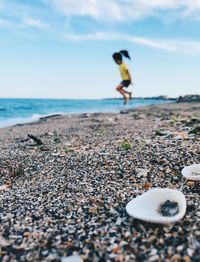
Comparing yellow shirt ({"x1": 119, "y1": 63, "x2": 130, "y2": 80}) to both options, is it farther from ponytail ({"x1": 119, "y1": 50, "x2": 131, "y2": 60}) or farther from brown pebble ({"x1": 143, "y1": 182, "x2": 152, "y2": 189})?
brown pebble ({"x1": 143, "y1": 182, "x2": 152, "y2": 189})

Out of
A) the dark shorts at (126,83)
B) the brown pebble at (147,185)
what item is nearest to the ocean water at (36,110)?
the dark shorts at (126,83)

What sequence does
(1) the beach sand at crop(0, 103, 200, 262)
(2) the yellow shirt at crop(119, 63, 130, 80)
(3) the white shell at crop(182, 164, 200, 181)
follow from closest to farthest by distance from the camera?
(1) the beach sand at crop(0, 103, 200, 262) → (3) the white shell at crop(182, 164, 200, 181) → (2) the yellow shirt at crop(119, 63, 130, 80)

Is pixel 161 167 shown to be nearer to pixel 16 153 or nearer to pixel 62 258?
pixel 62 258

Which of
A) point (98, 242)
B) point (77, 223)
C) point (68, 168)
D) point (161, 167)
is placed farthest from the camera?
point (68, 168)

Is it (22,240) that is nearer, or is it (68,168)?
(22,240)

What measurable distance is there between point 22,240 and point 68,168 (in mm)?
2961

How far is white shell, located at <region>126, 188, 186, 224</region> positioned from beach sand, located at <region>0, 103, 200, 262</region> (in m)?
0.10

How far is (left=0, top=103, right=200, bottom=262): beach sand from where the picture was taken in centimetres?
359

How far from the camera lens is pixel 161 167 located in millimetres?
6316

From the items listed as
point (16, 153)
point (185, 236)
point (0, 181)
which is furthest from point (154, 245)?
point (16, 153)

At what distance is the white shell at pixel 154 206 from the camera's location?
3.86 m

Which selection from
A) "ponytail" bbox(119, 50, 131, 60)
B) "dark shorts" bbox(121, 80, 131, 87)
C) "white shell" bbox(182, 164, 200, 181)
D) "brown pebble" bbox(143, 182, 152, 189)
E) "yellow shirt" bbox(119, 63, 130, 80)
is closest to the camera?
"white shell" bbox(182, 164, 200, 181)

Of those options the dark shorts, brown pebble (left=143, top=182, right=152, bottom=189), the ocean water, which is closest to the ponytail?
the dark shorts

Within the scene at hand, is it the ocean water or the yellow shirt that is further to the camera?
the ocean water
